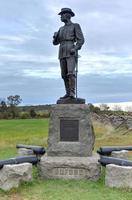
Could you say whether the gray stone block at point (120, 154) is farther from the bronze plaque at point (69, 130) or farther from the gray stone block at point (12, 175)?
the gray stone block at point (12, 175)

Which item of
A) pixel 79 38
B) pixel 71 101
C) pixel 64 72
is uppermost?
pixel 79 38

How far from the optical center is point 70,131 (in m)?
11.8

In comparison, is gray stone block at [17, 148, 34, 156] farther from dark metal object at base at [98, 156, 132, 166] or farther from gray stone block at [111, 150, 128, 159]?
dark metal object at base at [98, 156, 132, 166]

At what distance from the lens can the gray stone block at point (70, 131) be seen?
38.3 ft

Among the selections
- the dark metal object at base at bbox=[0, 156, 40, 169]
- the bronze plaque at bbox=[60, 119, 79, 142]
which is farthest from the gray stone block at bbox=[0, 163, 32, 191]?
the bronze plaque at bbox=[60, 119, 79, 142]

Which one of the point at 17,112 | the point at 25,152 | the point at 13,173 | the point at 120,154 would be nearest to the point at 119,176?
the point at 13,173

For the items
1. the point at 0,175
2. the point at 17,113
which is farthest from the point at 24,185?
the point at 17,113

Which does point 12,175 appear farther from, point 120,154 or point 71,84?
point 120,154

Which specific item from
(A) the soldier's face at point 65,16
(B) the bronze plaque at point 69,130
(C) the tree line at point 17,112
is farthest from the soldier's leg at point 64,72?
(C) the tree line at point 17,112

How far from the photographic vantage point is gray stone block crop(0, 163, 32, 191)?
400 inches

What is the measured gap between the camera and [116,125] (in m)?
28.9

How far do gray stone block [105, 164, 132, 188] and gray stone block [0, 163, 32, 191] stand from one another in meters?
1.81

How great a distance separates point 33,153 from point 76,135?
1.90m

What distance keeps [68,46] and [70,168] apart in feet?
10.2
